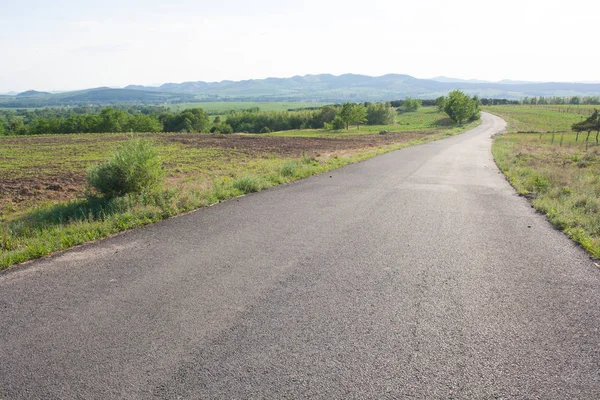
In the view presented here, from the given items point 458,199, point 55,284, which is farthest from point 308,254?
point 458,199

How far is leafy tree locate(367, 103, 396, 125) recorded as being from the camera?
324 ft

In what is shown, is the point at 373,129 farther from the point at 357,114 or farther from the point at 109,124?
the point at 109,124

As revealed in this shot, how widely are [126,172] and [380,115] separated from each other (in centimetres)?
9538

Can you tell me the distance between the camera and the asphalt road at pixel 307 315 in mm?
3543

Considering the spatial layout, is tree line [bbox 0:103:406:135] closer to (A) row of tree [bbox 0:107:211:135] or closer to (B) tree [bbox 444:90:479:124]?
(A) row of tree [bbox 0:107:211:135]

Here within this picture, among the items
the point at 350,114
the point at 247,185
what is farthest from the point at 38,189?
the point at 350,114

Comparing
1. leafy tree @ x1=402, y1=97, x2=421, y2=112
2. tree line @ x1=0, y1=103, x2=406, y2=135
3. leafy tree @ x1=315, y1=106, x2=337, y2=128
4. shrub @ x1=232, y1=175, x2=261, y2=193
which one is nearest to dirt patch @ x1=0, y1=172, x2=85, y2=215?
shrub @ x1=232, y1=175, x2=261, y2=193

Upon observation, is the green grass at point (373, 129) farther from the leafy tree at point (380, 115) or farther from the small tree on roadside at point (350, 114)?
the leafy tree at point (380, 115)

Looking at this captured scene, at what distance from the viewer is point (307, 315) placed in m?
4.72

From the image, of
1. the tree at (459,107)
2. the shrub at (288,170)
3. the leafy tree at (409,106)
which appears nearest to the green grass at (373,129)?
the tree at (459,107)

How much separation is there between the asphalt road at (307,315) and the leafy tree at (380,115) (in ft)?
309

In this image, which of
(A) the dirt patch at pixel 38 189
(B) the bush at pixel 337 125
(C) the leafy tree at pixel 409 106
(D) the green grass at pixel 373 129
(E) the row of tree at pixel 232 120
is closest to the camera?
(A) the dirt patch at pixel 38 189

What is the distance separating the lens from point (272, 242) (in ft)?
24.6

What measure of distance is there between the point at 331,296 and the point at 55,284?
13.4ft
